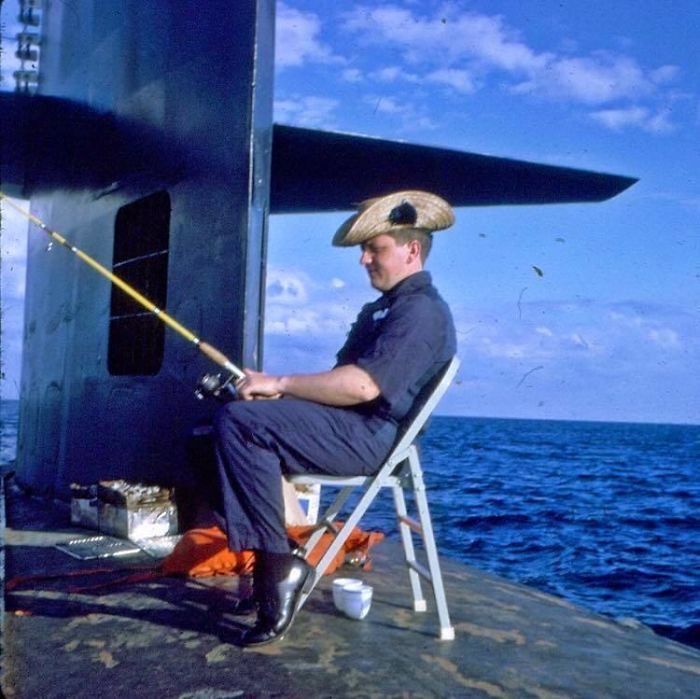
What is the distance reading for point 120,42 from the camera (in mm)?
6031

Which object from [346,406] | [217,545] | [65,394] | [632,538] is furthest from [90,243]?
[632,538]

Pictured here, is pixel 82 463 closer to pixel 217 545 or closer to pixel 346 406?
pixel 217 545

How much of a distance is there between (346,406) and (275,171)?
3.39 m

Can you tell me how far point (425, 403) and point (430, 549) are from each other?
23.8 inches

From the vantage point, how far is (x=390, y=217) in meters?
3.39

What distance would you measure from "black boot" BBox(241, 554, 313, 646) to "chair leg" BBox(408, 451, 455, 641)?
1.84 ft

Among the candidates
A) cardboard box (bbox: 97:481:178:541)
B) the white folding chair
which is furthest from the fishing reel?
cardboard box (bbox: 97:481:178:541)

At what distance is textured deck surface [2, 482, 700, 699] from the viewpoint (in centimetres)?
266

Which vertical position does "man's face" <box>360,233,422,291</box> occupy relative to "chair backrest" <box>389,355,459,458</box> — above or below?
above

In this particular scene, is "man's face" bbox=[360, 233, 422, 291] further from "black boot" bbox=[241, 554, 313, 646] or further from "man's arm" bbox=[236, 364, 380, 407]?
"black boot" bbox=[241, 554, 313, 646]

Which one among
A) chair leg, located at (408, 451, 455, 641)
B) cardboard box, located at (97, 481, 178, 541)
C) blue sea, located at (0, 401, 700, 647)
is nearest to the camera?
chair leg, located at (408, 451, 455, 641)

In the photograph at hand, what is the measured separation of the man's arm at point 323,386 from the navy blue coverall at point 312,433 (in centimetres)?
4

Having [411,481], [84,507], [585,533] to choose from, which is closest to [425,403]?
[411,481]

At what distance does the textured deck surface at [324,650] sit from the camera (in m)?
2.66
